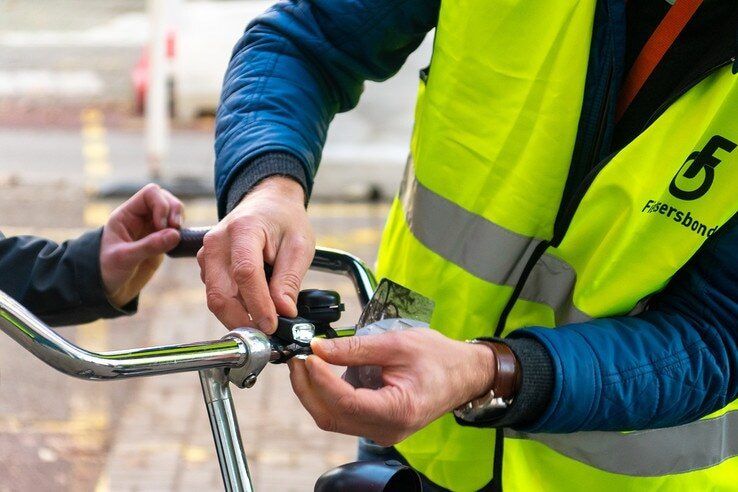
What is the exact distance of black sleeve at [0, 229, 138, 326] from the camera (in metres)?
1.91

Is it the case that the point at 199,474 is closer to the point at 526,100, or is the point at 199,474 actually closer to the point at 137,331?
the point at 137,331

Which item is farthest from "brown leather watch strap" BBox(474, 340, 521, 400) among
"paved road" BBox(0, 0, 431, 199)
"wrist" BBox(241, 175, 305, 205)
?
"paved road" BBox(0, 0, 431, 199)

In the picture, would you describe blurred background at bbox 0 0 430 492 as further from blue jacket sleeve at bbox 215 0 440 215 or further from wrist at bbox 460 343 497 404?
wrist at bbox 460 343 497 404

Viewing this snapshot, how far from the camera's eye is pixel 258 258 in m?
1.49

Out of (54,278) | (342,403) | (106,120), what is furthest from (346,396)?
(106,120)

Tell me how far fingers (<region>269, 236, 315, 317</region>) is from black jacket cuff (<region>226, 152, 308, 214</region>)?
13 cm

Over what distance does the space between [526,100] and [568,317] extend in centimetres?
32

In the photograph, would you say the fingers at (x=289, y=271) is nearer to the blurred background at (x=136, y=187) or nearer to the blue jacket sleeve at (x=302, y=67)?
the blue jacket sleeve at (x=302, y=67)

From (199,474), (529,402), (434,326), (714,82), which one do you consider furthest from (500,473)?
(199,474)

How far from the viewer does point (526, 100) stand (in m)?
1.59

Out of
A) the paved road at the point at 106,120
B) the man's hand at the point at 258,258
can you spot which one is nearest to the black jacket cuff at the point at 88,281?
the man's hand at the point at 258,258

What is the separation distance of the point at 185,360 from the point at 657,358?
62 centimetres

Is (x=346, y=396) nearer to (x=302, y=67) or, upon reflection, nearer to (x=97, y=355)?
(x=97, y=355)

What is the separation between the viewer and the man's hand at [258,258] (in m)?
1.47
